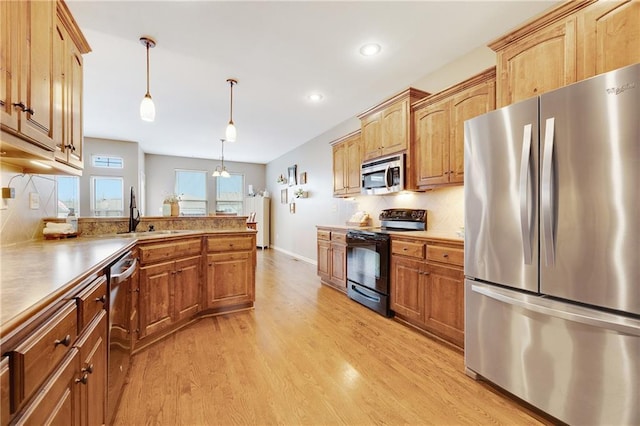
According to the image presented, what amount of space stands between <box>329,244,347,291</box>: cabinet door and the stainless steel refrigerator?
6.74ft

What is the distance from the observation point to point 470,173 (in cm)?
199

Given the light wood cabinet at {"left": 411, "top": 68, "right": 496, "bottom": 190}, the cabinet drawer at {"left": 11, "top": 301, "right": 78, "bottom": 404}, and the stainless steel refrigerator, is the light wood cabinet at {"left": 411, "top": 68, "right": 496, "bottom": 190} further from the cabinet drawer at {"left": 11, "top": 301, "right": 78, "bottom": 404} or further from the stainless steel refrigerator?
the cabinet drawer at {"left": 11, "top": 301, "right": 78, "bottom": 404}

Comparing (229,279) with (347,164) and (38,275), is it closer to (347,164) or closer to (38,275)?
(38,275)

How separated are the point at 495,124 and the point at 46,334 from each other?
235 cm

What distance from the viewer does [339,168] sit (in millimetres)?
4727

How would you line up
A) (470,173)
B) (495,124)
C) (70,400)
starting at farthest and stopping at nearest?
(470,173) → (495,124) → (70,400)

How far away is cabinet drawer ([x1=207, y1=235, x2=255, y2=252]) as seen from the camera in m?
2.95

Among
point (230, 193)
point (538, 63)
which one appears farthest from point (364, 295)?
point (230, 193)

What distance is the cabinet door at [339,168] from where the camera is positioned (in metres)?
4.60

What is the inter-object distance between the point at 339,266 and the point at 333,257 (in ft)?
0.67

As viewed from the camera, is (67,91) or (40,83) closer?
(40,83)

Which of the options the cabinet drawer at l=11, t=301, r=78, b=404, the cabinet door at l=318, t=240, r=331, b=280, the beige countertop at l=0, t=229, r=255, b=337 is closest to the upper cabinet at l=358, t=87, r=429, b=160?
the cabinet door at l=318, t=240, r=331, b=280

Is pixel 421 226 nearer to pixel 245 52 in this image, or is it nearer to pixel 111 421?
pixel 245 52

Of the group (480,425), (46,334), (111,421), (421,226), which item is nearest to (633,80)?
(480,425)
